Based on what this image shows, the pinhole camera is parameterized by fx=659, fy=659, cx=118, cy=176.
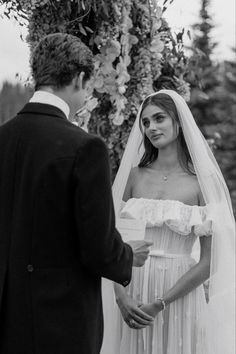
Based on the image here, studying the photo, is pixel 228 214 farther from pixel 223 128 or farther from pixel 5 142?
pixel 223 128

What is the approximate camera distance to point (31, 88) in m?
4.32

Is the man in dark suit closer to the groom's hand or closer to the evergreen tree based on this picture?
the groom's hand


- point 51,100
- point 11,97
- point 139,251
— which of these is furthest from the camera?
point 11,97

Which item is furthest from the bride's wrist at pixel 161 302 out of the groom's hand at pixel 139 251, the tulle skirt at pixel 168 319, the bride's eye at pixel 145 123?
the bride's eye at pixel 145 123

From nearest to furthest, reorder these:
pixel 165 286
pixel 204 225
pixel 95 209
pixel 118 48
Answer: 1. pixel 95 209
2. pixel 204 225
3. pixel 165 286
4. pixel 118 48

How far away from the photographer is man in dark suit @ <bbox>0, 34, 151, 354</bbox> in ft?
8.22

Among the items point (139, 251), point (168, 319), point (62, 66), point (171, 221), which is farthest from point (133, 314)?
point (62, 66)

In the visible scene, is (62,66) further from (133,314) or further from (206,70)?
(206,70)

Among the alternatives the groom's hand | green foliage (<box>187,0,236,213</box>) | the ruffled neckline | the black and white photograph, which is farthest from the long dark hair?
green foliage (<box>187,0,236,213</box>)

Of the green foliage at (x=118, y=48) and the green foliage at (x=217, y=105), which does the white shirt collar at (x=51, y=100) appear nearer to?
the green foliage at (x=118, y=48)

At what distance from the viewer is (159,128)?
3.71 m

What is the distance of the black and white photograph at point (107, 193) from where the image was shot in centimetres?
254

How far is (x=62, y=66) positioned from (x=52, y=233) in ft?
2.13

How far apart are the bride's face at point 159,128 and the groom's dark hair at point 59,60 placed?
3.78 feet
